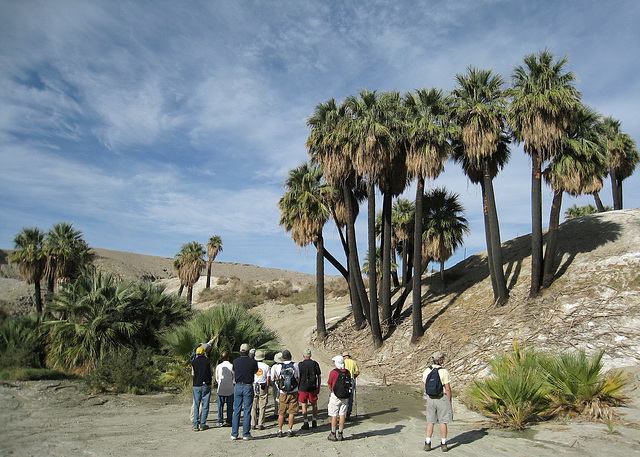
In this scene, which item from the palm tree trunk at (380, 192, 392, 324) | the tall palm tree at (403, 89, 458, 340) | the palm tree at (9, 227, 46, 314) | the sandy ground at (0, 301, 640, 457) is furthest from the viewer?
the palm tree at (9, 227, 46, 314)

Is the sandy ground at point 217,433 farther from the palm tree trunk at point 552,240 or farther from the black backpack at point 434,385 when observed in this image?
the palm tree trunk at point 552,240

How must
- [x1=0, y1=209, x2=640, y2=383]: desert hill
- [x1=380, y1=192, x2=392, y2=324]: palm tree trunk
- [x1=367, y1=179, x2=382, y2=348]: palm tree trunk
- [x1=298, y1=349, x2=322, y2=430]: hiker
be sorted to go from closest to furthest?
[x1=298, y1=349, x2=322, y2=430]: hiker, [x1=0, y1=209, x2=640, y2=383]: desert hill, [x1=367, y1=179, x2=382, y2=348]: palm tree trunk, [x1=380, y1=192, x2=392, y2=324]: palm tree trunk

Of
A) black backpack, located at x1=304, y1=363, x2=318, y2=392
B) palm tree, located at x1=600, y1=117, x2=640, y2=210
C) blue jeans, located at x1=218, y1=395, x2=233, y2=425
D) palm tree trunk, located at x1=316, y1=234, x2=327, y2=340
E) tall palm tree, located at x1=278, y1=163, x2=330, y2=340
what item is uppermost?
palm tree, located at x1=600, y1=117, x2=640, y2=210

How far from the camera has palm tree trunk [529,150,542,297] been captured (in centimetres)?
1894

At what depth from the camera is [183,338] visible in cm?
1409

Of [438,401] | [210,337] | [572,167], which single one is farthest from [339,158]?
[438,401]

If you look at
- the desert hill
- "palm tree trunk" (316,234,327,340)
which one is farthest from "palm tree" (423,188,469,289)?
"palm tree trunk" (316,234,327,340)

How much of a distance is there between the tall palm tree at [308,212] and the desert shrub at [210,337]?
9889 mm

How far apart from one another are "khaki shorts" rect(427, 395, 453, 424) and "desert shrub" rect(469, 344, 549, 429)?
2058 millimetres

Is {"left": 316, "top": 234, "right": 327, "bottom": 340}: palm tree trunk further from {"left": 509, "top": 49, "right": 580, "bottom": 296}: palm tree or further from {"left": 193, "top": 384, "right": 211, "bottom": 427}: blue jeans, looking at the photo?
{"left": 193, "top": 384, "right": 211, "bottom": 427}: blue jeans

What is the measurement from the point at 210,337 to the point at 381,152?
11953 mm

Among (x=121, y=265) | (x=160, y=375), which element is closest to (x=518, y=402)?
(x=160, y=375)

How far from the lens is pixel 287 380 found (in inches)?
345

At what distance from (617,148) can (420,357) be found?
2754 centimetres
